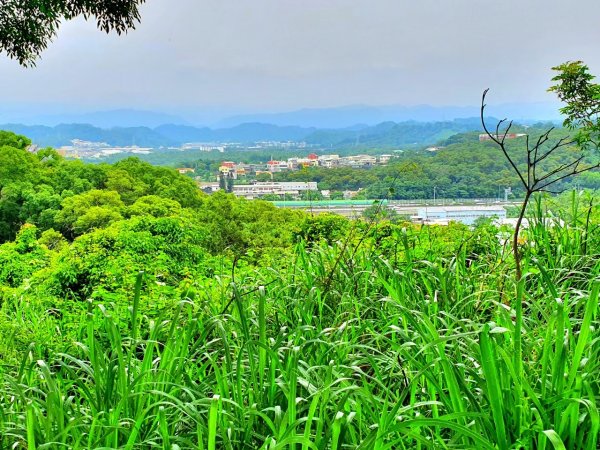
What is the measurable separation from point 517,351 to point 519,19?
5472 millimetres

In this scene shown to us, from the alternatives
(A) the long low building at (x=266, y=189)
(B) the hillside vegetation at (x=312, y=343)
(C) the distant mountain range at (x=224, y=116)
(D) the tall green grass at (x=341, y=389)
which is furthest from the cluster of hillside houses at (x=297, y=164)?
(C) the distant mountain range at (x=224, y=116)

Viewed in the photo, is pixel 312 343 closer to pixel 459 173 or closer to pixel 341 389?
pixel 341 389

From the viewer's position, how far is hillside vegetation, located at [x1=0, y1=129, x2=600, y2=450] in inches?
32.4

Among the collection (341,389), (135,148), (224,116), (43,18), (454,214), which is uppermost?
(224,116)

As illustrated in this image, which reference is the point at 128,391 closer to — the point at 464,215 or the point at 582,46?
the point at 464,215

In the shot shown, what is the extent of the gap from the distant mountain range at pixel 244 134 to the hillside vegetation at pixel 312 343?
5.12 metres

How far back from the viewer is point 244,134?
37.4 ft

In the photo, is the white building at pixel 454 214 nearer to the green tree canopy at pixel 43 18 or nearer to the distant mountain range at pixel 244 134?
the green tree canopy at pixel 43 18

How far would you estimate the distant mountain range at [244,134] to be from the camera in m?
7.57

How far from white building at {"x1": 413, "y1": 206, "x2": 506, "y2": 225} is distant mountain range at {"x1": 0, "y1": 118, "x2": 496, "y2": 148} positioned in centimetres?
359

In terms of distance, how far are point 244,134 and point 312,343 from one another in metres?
10.6

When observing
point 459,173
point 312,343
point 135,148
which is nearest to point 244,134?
point 135,148

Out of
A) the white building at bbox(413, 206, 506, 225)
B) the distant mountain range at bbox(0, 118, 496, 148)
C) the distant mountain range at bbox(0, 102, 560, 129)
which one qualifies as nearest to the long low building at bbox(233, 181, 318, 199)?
the white building at bbox(413, 206, 506, 225)

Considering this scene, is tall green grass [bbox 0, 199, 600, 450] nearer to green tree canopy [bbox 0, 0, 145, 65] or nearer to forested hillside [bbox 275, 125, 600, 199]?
forested hillside [bbox 275, 125, 600, 199]
